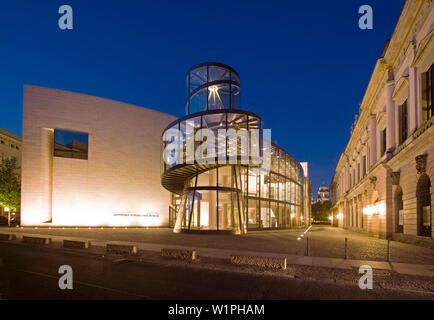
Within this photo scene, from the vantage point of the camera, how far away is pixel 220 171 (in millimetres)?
34250

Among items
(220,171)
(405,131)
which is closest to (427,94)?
(405,131)

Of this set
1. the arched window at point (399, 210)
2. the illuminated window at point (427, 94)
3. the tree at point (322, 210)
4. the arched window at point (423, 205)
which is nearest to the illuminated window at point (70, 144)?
the arched window at point (399, 210)

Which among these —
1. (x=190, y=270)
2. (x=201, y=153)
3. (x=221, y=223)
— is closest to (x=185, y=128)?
(x=201, y=153)

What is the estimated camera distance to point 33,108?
141 feet

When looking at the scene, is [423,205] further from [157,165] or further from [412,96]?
[157,165]

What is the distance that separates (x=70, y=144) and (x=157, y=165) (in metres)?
13.5

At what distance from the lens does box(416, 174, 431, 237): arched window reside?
65.6ft

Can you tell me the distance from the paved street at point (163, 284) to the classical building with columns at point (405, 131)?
41.3 ft

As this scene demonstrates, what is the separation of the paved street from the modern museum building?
18.8m

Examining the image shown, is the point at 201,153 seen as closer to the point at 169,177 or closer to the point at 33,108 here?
the point at 169,177

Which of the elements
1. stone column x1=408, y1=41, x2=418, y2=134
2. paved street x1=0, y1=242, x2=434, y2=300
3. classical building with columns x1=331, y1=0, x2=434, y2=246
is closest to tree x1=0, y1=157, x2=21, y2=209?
paved street x1=0, y1=242, x2=434, y2=300

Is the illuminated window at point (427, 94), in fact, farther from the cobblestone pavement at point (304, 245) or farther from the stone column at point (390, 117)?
the cobblestone pavement at point (304, 245)

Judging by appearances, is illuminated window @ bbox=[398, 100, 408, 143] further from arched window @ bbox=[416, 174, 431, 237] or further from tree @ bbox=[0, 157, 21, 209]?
tree @ bbox=[0, 157, 21, 209]

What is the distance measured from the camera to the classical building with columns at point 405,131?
19375 millimetres
